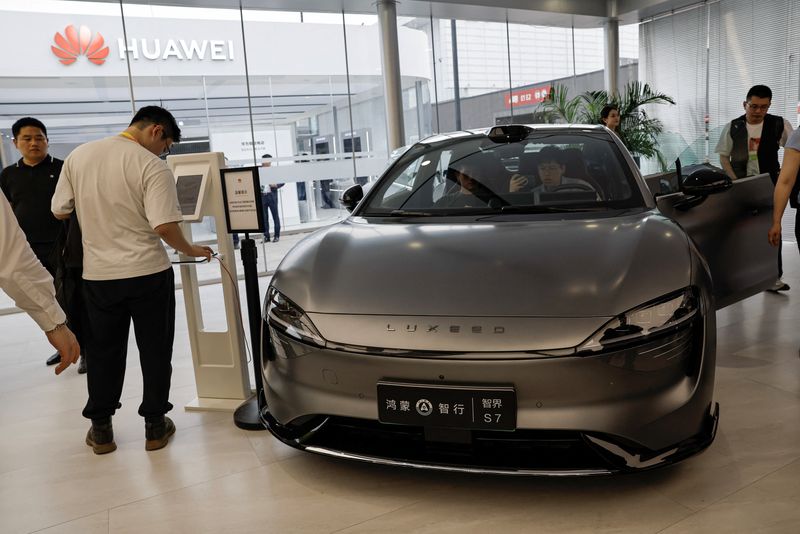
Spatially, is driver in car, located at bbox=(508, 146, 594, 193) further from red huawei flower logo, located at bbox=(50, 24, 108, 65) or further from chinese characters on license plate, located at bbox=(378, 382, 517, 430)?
red huawei flower logo, located at bbox=(50, 24, 108, 65)

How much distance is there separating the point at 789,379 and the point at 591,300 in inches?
66.9

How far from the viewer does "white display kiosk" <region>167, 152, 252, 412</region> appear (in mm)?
2877

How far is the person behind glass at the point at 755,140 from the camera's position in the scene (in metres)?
4.57

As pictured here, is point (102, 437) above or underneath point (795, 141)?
underneath

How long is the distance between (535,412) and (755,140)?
394cm

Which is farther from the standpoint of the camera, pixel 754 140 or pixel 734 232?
pixel 754 140

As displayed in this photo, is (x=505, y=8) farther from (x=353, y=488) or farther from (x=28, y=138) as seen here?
(x=353, y=488)

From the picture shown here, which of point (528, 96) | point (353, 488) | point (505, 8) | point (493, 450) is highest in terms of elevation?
point (505, 8)

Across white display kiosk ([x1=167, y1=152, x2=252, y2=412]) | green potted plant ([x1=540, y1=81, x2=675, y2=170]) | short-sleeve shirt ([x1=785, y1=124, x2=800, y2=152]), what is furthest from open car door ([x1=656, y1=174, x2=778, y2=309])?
green potted plant ([x1=540, y1=81, x2=675, y2=170])

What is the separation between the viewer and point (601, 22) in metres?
9.20

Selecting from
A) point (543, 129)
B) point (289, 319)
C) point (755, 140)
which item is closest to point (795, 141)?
point (543, 129)

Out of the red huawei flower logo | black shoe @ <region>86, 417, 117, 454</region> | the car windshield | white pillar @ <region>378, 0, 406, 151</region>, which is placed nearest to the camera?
the car windshield

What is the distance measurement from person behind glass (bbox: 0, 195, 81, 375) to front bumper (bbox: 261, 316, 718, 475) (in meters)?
0.67

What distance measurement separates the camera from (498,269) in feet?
6.35
